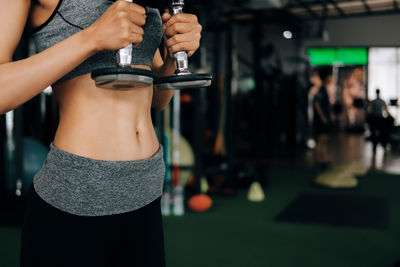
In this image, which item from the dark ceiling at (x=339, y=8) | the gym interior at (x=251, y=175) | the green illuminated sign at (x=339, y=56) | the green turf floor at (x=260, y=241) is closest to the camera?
the green turf floor at (x=260, y=241)

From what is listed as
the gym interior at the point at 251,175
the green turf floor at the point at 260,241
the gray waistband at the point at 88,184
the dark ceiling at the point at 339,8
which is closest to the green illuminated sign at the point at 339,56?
the dark ceiling at the point at 339,8

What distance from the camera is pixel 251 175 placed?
4.79 meters

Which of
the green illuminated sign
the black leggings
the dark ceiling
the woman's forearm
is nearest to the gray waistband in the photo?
the black leggings

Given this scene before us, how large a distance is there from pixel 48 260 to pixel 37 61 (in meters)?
0.36

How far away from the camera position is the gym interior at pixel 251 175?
2855mm

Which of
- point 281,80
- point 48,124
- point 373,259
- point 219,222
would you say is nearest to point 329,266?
point 373,259

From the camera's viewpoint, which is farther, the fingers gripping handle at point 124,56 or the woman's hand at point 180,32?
the woman's hand at point 180,32

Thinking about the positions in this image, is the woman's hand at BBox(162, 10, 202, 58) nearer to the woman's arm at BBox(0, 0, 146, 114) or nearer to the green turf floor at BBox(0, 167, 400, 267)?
the woman's arm at BBox(0, 0, 146, 114)

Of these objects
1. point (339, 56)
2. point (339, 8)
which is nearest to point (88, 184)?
point (339, 8)

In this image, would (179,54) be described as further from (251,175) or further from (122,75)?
(251,175)

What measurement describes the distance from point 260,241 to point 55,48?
2.55m

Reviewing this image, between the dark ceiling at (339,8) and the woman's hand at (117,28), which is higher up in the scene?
the dark ceiling at (339,8)

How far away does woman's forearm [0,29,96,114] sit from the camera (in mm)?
668

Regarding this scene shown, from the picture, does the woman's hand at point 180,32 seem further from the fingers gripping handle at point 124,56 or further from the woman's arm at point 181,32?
the fingers gripping handle at point 124,56
